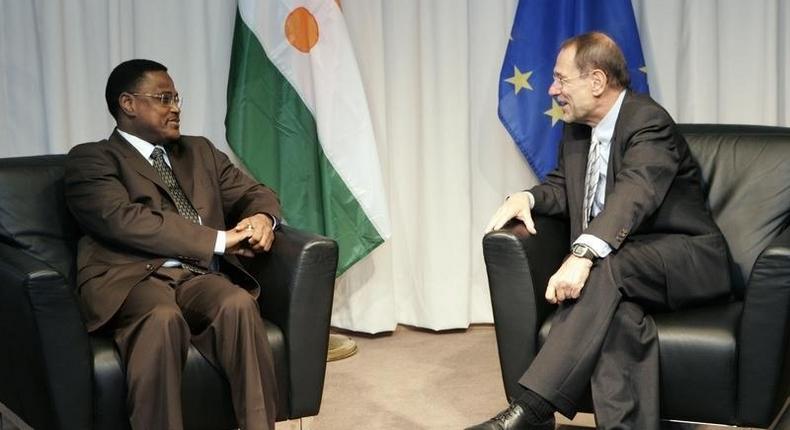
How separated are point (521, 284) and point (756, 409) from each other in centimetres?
74

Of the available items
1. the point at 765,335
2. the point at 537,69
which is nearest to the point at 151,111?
the point at 537,69

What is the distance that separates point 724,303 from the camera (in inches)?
132

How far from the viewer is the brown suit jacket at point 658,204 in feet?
10.6

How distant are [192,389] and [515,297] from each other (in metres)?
0.97

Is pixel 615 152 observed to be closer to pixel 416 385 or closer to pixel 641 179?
pixel 641 179

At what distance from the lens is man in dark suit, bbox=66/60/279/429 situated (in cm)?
299

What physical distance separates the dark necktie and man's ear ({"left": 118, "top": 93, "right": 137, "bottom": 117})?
14 cm

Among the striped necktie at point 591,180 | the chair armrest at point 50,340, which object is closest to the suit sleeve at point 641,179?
the striped necktie at point 591,180

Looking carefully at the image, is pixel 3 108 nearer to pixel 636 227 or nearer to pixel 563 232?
pixel 563 232

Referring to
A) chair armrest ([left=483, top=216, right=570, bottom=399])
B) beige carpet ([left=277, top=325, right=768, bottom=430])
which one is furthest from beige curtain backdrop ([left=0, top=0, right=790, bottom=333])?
chair armrest ([left=483, top=216, right=570, bottom=399])

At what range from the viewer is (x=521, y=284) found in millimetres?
3246

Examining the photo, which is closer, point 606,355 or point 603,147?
point 606,355

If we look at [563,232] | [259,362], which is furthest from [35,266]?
[563,232]

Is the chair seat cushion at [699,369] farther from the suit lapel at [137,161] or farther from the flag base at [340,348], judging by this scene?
the flag base at [340,348]
